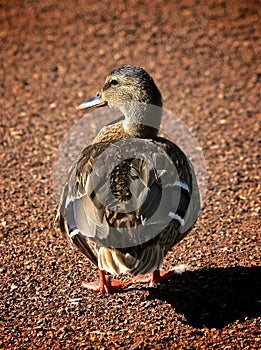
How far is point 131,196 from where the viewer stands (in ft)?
15.0

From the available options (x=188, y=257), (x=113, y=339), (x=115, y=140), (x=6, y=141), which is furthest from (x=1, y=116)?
(x=113, y=339)

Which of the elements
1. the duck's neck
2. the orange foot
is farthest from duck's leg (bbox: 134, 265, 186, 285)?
the duck's neck

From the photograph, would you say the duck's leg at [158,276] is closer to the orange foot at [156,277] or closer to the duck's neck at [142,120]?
the orange foot at [156,277]

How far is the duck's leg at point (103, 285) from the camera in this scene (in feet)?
16.6

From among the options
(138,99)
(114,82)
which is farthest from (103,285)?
(114,82)

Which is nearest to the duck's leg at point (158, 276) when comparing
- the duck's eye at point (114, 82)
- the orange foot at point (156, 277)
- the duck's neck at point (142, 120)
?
the orange foot at point (156, 277)

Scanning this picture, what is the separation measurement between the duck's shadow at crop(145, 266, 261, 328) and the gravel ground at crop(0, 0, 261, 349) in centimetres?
1

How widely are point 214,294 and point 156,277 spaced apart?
1.58ft

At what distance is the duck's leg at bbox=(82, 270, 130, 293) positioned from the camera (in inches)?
200

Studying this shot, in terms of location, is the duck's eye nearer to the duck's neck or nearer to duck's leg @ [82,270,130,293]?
the duck's neck

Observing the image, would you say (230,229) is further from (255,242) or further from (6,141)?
(6,141)

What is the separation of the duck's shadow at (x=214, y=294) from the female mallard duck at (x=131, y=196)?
0.20 metres

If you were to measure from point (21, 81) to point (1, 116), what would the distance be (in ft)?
3.25

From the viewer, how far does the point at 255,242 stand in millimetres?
5602
